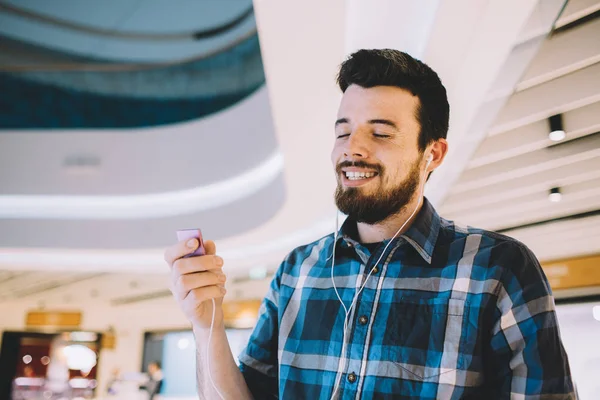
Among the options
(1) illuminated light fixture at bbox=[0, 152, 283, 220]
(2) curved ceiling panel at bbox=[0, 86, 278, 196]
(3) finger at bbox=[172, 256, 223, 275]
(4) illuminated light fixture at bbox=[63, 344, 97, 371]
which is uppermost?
(2) curved ceiling panel at bbox=[0, 86, 278, 196]

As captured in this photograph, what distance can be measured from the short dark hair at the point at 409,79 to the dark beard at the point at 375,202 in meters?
0.13

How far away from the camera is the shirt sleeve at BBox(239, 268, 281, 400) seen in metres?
1.23

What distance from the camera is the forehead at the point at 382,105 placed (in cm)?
119

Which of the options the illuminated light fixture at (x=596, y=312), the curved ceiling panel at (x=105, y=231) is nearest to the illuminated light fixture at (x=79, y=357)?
the curved ceiling panel at (x=105, y=231)

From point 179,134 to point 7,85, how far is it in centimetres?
278

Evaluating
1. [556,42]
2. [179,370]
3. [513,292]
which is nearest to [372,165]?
[513,292]

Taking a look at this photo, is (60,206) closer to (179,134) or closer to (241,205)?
(179,134)

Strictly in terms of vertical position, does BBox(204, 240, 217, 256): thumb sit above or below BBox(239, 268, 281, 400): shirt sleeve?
above

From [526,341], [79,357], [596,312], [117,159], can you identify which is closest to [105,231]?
[117,159]

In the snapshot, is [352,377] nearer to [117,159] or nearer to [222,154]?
[222,154]

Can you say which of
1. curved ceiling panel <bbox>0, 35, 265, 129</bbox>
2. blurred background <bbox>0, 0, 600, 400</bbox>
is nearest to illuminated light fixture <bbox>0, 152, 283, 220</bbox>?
blurred background <bbox>0, 0, 600, 400</bbox>

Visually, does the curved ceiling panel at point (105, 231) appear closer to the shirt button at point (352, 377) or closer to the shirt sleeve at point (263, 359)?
the shirt sleeve at point (263, 359)

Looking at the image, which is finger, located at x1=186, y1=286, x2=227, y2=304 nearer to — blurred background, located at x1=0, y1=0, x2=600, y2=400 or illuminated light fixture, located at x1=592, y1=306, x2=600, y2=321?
blurred background, located at x1=0, y1=0, x2=600, y2=400

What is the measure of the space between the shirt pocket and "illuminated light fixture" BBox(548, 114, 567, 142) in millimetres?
2721
